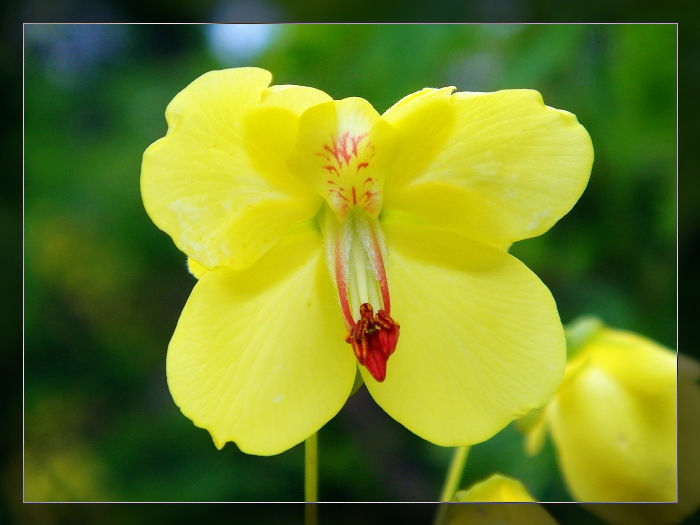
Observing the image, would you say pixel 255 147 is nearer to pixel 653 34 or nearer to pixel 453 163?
pixel 453 163

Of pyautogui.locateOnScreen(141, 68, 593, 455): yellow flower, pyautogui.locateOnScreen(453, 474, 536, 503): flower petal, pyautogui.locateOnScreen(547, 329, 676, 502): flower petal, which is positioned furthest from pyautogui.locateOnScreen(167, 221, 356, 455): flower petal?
pyautogui.locateOnScreen(547, 329, 676, 502): flower petal

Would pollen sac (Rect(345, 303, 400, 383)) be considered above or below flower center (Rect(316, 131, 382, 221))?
below

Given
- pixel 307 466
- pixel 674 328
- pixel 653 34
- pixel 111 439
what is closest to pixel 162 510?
pixel 111 439

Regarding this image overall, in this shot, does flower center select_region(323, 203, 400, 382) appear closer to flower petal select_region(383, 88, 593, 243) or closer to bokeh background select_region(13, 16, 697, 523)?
flower petal select_region(383, 88, 593, 243)

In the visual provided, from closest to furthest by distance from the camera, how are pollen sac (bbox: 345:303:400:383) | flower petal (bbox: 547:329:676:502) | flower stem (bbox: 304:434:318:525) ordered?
pollen sac (bbox: 345:303:400:383), flower stem (bbox: 304:434:318:525), flower petal (bbox: 547:329:676:502)

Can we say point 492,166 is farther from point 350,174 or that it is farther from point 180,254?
point 180,254

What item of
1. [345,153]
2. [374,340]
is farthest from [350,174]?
[374,340]
